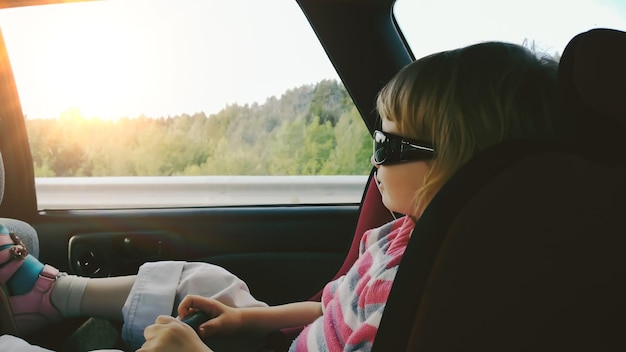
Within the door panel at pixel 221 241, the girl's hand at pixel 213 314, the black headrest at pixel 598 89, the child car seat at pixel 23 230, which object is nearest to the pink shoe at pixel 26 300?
the child car seat at pixel 23 230

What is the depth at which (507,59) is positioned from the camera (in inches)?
43.0

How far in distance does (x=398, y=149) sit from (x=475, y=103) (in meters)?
0.17

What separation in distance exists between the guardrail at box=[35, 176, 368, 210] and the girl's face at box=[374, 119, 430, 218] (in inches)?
75.4

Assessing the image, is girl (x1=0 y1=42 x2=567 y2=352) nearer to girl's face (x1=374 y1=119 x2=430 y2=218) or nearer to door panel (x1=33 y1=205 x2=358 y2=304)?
girl's face (x1=374 y1=119 x2=430 y2=218)

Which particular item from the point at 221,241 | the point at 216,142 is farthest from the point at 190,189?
the point at 221,241

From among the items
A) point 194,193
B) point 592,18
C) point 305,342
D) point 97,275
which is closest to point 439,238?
point 305,342

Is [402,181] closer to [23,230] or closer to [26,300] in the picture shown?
[26,300]

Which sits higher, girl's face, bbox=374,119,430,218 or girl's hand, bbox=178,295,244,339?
girl's face, bbox=374,119,430,218

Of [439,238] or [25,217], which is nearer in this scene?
[439,238]

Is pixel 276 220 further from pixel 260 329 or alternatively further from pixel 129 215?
pixel 260 329

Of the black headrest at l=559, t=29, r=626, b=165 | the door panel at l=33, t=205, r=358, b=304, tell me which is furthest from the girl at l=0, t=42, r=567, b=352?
Result: the door panel at l=33, t=205, r=358, b=304

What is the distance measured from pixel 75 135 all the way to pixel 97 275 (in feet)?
3.41

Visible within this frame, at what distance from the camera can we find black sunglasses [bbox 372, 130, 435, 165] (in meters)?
1.13

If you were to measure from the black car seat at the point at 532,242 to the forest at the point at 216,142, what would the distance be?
1.83 meters
